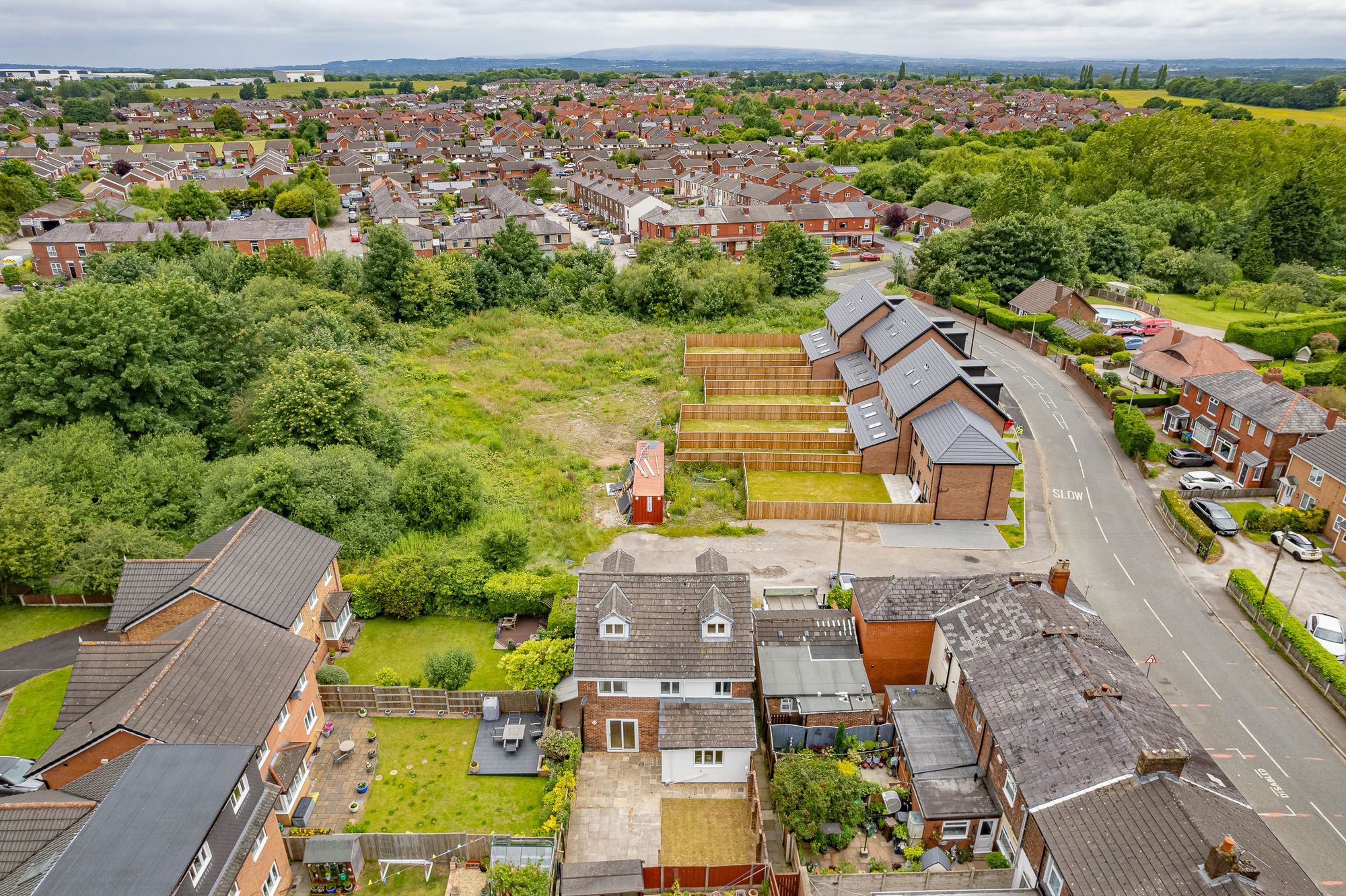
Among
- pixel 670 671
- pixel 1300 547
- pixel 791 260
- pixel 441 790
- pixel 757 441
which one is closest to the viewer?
pixel 441 790

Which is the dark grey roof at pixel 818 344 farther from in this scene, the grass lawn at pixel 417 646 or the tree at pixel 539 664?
the tree at pixel 539 664

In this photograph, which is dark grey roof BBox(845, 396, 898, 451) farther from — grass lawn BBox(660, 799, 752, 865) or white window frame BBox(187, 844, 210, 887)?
white window frame BBox(187, 844, 210, 887)

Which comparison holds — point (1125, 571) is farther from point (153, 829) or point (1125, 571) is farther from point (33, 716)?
point (33, 716)

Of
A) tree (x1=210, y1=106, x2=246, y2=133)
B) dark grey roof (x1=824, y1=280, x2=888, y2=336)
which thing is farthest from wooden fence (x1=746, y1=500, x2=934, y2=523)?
tree (x1=210, y1=106, x2=246, y2=133)

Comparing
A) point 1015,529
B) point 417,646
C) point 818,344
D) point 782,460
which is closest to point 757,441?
point 782,460

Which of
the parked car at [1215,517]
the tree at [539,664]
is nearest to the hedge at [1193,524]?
the parked car at [1215,517]
